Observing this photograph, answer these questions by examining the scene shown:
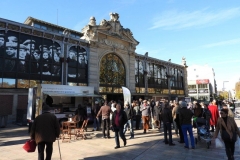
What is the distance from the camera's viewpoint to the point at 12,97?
50.4 ft

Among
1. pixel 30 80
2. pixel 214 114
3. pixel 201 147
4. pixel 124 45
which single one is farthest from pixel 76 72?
pixel 201 147

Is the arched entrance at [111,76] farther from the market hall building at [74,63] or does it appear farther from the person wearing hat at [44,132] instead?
the person wearing hat at [44,132]

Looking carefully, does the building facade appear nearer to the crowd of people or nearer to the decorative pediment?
the decorative pediment

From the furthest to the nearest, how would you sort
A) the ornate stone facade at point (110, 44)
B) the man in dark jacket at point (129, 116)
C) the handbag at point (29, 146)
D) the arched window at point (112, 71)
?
the arched window at point (112, 71) → the ornate stone facade at point (110, 44) → the man in dark jacket at point (129, 116) → the handbag at point (29, 146)

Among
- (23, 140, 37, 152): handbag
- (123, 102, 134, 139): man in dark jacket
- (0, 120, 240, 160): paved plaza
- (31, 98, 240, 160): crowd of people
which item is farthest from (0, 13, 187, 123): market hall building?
(23, 140, 37, 152): handbag

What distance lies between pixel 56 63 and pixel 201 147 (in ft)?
49.9

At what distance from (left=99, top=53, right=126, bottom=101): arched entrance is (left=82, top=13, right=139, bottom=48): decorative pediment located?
2682mm

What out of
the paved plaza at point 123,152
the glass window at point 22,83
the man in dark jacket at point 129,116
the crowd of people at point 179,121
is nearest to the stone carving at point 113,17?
the glass window at point 22,83

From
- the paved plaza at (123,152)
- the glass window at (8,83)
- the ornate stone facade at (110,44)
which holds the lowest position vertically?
the paved plaza at (123,152)

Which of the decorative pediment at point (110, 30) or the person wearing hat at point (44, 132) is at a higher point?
Answer: the decorative pediment at point (110, 30)

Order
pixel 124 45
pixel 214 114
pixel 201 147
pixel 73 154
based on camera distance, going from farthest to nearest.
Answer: pixel 124 45
pixel 214 114
pixel 201 147
pixel 73 154

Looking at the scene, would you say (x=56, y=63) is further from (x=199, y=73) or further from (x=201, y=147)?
(x=199, y=73)

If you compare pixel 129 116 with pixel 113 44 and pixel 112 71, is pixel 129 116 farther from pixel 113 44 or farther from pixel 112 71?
pixel 113 44

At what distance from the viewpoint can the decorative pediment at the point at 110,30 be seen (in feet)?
69.6
